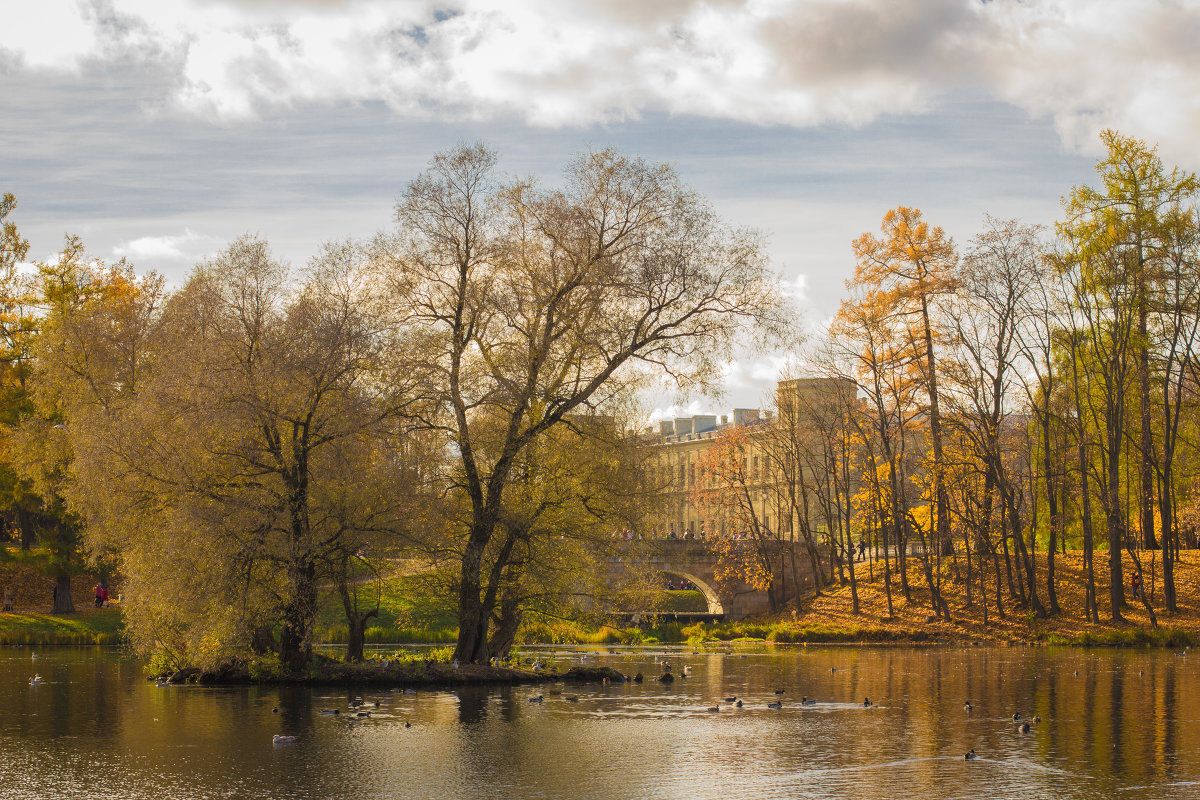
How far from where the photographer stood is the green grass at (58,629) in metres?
48.9

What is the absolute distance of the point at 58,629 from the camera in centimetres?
5044

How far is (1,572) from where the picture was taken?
58.1m

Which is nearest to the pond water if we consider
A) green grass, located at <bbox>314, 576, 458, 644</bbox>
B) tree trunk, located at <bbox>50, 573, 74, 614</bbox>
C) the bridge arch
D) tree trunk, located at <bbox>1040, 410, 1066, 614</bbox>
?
green grass, located at <bbox>314, 576, 458, 644</bbox>

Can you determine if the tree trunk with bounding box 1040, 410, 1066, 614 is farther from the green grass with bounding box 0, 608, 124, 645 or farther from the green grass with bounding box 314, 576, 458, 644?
the green grass with bounding box 0, 608, 124, 645

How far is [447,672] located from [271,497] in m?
6.91

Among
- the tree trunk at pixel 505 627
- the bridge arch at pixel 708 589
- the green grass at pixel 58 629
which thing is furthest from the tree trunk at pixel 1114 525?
the green grass at pixel 58 629

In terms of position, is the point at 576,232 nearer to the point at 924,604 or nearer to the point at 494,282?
the point at 494,282

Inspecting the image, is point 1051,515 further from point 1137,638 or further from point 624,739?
point 624,739

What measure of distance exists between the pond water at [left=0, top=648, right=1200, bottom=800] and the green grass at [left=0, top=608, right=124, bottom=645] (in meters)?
16.3

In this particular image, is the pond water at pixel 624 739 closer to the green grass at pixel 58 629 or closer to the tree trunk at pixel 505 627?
the tree trunk at pixel 505 627

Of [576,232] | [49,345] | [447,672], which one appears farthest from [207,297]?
[49,345]

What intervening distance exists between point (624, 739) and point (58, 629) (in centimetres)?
3841

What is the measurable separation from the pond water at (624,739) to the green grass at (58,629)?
1634 cm

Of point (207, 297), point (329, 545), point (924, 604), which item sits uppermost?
point (207, 297)
